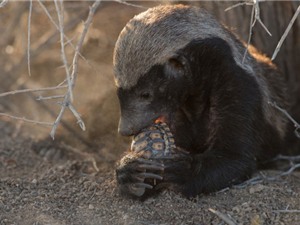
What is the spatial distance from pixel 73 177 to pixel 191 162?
996 mm

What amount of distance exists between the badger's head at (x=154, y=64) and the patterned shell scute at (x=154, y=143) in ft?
0.18

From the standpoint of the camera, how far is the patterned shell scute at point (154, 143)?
4195mm

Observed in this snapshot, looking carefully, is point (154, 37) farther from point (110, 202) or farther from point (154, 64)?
point (110, 202)

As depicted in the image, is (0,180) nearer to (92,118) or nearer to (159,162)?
(159,162)

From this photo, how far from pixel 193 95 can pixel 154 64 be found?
0.57m

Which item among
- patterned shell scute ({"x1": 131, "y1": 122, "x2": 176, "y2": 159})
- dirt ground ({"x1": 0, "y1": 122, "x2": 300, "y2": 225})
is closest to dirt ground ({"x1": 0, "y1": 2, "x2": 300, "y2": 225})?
dirt ground ({"x1": 0, "y1": 122, "x2": 300, "y2": 225})

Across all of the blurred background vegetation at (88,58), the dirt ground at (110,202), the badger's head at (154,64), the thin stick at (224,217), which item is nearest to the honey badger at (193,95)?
the badger's head at (154,64)

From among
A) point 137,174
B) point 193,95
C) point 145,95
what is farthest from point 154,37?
point 137,174

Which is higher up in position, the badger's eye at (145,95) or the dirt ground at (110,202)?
the badger's eye at (145,95)

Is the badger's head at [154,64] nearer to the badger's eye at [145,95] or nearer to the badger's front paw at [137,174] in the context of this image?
the badger's eye at [145,95]

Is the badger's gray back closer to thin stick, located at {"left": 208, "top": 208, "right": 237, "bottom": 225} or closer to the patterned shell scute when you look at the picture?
the patterned shell scute

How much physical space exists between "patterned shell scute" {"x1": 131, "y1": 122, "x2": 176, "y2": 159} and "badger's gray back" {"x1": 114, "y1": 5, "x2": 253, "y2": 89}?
369 mm

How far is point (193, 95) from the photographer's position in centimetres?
459

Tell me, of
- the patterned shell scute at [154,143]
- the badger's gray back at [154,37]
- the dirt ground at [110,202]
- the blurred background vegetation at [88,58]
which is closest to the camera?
the dirt ground at [110,202]
